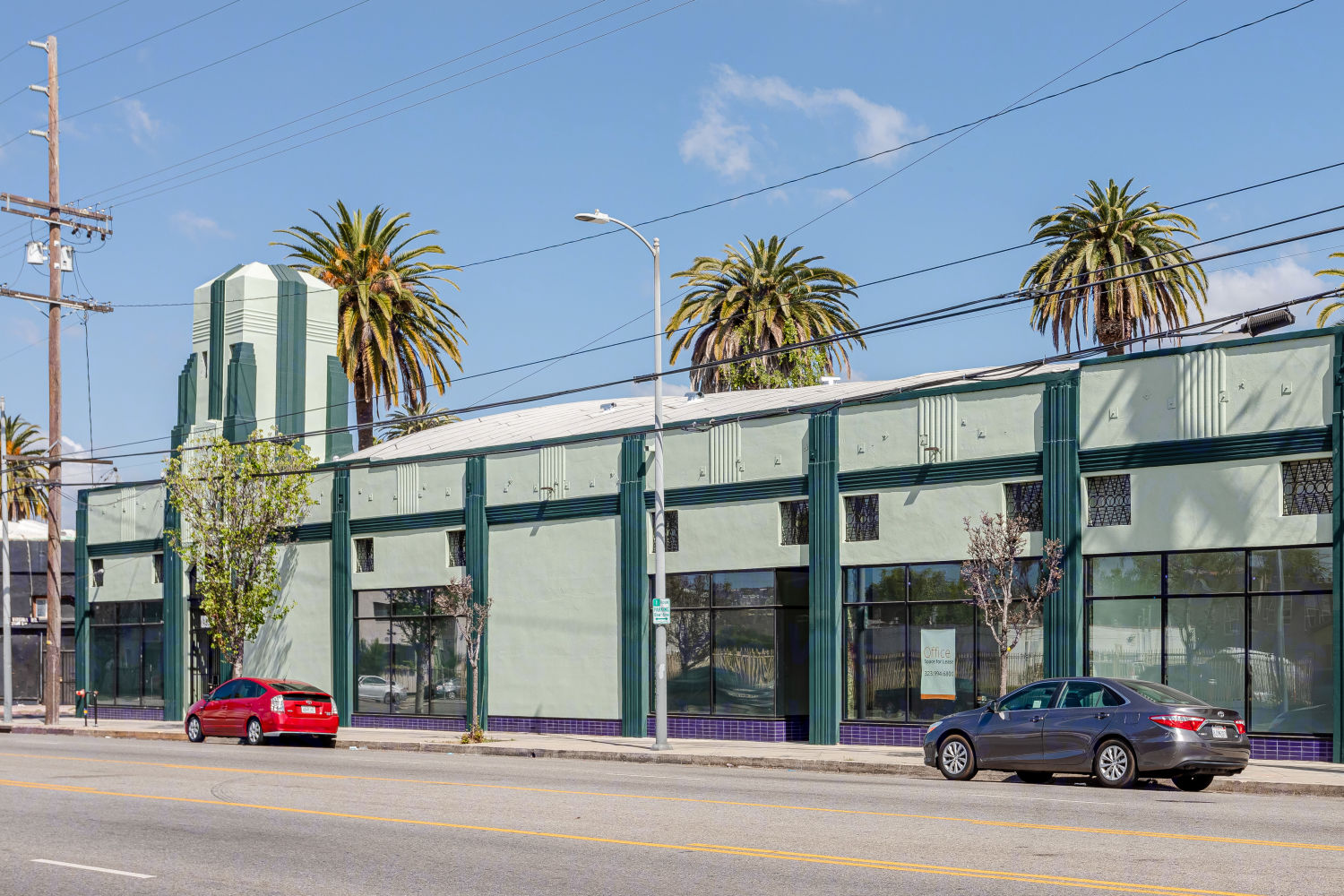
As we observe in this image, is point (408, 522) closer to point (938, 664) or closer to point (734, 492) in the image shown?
point (734, 492)

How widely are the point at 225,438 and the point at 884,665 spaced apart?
2265 cm

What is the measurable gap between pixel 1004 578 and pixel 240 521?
21998 millimetres

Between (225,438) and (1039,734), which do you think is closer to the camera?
(1039,734)

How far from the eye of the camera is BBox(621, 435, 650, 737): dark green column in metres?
32.5

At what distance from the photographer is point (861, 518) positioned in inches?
1161

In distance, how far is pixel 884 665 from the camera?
28.9 meters

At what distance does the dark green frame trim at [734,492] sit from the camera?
1196 inches

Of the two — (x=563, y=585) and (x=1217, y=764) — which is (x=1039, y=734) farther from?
(x=563, y=585)

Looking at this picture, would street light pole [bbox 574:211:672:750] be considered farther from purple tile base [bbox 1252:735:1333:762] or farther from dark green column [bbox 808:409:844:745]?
purple tile base [bbox 1252:735:1333:762]

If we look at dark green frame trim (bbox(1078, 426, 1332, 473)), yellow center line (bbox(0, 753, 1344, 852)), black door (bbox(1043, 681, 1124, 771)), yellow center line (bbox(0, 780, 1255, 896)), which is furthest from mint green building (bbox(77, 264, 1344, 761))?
yellow center line (bbox(0, 780, 1255, 896))

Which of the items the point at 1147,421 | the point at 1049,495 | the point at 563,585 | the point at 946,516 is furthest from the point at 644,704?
the point at 1147,421

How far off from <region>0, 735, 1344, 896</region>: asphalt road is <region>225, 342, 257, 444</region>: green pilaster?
22809mm

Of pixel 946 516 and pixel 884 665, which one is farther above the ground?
pixel 946 516

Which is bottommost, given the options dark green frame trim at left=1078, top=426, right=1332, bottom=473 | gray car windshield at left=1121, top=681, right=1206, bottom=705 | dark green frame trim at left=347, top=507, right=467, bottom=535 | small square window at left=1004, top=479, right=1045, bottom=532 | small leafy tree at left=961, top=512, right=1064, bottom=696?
gray car windshield at left=1121, top=681, right=1206, bottom=705
